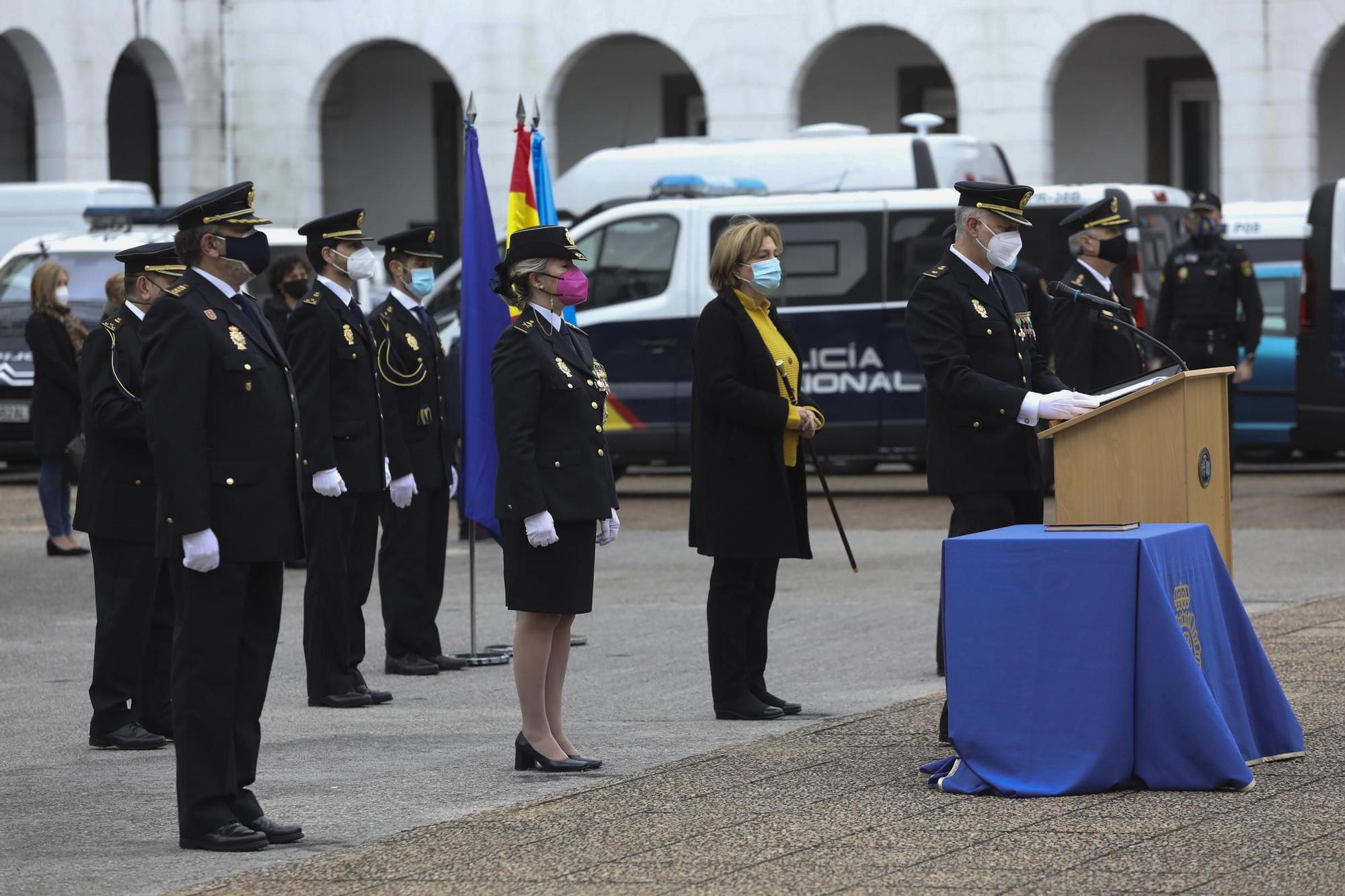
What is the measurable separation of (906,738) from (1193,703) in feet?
4.37

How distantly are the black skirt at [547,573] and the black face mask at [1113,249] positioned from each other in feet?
11.2

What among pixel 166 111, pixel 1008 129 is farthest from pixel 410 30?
pixel 1008 129

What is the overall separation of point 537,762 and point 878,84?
25647 millimetres

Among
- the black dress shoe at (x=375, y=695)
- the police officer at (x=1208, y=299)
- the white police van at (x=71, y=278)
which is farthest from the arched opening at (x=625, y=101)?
the black dress shoe at (x=375, y=695)

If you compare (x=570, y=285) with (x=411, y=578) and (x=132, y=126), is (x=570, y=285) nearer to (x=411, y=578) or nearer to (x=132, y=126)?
(x=411, y=578)

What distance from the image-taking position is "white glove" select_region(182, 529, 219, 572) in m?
6.29

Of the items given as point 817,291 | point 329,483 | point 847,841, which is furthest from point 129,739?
point 817,291

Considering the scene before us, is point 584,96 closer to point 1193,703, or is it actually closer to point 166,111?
point 166,111

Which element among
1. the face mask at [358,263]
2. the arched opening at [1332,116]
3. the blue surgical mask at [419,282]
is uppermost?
the arched opening at [1332,116]

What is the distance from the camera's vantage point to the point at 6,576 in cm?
1401

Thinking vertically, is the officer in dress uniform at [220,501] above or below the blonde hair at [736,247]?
below

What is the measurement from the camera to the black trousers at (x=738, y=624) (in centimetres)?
841

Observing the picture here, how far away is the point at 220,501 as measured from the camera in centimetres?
640

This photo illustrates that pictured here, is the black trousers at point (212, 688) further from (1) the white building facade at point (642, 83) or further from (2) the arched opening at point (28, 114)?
(2) the arched opening at point (28, 114)
